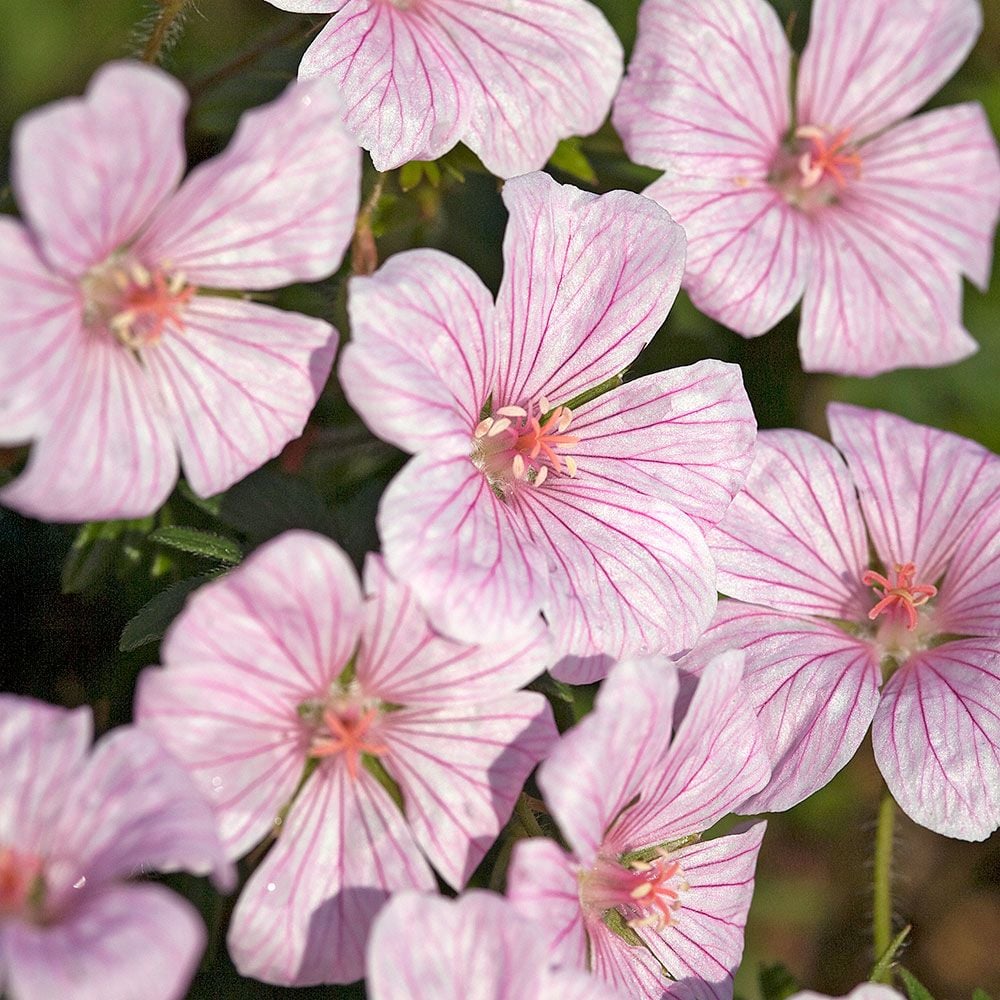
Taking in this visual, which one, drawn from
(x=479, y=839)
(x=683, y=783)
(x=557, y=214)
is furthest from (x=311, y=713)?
(x=557, y=214)

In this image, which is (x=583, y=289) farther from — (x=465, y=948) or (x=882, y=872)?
(x=882, y=872)

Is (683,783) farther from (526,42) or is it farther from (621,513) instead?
(526,42)

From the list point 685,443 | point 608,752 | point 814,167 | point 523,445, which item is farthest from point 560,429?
point 814,167

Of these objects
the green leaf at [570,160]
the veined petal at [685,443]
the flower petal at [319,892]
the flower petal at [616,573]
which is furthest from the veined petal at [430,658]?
the green leaf at [570,160]

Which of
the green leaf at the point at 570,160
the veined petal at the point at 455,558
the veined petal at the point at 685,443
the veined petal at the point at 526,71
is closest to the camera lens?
the veined petal at the point at 455,558

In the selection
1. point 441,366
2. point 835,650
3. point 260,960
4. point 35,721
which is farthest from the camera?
point 835,650

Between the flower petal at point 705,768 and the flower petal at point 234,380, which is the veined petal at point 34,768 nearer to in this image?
→ the flower petal at point 234,380
